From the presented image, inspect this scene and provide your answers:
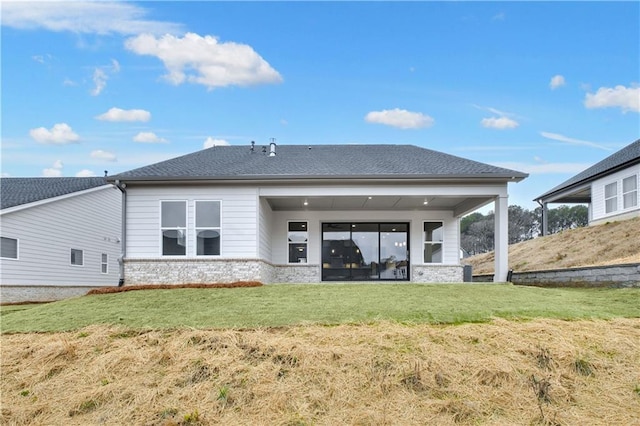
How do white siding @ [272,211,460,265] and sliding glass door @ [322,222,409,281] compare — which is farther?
sliding glass door @ [322,222,409,281]

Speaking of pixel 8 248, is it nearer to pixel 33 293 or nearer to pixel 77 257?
pixel 33 293

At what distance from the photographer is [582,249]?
50.2ft

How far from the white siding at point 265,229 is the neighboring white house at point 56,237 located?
634 centimetres

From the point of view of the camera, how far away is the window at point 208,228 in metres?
12.0

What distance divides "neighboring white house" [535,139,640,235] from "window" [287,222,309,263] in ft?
42.6

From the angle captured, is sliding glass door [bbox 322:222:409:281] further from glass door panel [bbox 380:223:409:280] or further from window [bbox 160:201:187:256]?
window [bbox 160:201:187:256]

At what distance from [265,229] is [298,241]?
2.01 m

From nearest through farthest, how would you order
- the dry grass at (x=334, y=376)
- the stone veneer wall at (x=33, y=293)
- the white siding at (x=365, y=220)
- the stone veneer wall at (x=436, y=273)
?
the dry grass at (x=334, y=376), the stone veneer wall at (x=33, y=293), the stone veneer wall at (x=436, y=273), the white siding at (x=365, y=220)

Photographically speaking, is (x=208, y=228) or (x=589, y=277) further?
(x=208, y=228)

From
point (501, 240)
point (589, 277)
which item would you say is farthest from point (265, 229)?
point (589, 277)

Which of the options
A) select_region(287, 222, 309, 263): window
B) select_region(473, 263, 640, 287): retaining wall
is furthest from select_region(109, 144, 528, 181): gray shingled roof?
select_region(473, 263, 640, 287): retaining wall

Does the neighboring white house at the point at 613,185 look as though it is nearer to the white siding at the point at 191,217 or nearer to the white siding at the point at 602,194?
the white siding at the point at 602,194

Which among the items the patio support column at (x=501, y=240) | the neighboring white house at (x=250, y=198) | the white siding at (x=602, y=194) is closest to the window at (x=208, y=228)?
the neighboring white house at (x=250, y=198)

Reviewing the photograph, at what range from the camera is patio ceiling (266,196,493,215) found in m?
13.2
